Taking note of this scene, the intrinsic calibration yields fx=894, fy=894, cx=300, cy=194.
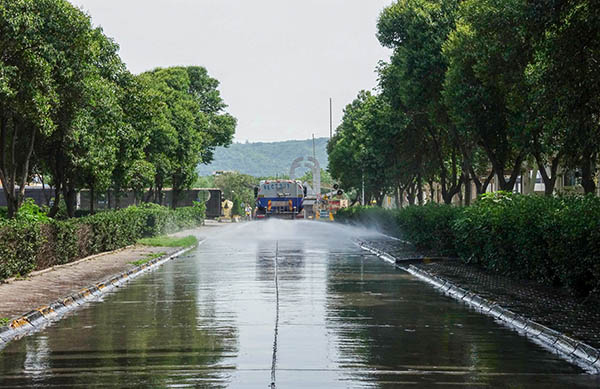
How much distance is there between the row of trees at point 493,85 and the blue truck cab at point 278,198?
1153 inches

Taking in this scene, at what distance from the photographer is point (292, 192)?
8712 cm

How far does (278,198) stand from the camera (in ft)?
285

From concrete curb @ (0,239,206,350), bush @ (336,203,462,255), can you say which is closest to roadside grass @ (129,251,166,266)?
concrete curb @ (0,239,206,350)

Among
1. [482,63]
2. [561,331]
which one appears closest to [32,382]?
[561,331]

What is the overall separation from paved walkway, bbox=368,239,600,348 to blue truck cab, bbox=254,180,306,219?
61295mm

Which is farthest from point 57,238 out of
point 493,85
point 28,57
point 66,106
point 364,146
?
point 364,146

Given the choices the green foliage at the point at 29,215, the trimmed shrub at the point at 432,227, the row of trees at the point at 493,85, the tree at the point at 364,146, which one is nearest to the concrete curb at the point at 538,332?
the row of trees at the point at 493,85

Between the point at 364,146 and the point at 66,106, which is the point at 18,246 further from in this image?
the point at 364,146

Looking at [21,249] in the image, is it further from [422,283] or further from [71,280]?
[422,283]

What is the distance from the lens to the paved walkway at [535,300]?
504 inches

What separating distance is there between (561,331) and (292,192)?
74990 mm

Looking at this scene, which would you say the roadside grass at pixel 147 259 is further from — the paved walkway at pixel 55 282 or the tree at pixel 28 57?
the tree at pixel 28 57

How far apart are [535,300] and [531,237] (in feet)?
8.50

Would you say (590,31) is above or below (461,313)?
above
